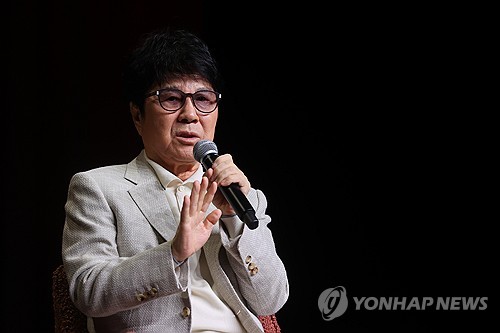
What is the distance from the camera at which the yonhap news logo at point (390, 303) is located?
2.87 meters


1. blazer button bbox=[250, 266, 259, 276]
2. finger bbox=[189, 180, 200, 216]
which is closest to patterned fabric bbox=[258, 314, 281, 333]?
blazer button bbox=[250, 266, 259, 276]

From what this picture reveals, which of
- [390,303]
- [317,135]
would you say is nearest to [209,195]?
[317,135]

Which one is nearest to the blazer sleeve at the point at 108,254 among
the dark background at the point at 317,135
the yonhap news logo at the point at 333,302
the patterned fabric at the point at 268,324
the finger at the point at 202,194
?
the finger at the point at 202,194

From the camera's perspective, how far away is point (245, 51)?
3.07 metres

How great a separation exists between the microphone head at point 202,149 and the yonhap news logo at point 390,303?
1.40m

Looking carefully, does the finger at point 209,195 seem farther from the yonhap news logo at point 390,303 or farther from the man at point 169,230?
the yonhap news logo at point 390,303

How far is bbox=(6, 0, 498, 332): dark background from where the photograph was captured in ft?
9.24

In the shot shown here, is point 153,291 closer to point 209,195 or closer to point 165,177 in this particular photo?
point 209,195

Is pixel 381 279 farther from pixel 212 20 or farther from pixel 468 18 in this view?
pixel 212 20

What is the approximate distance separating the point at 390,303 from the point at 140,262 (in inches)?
60.9

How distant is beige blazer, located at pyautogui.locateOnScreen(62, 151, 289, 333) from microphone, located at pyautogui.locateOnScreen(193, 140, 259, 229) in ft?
0.51

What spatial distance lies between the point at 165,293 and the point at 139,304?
0.06 metres

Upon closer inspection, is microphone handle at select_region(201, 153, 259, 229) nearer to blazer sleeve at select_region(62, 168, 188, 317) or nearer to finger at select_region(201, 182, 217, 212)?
finger at select_region(201, 182, 217, 212)

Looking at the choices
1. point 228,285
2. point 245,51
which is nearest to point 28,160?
point 245,51
